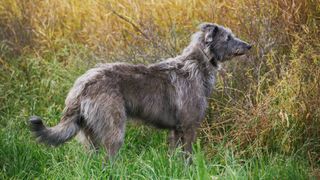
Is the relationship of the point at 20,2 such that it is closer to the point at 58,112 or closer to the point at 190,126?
the point at 58,112

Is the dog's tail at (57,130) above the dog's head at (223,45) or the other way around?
the other way around

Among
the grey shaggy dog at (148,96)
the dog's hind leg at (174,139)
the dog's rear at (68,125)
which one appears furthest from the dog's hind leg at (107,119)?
the dog's hind leg at (174,139)

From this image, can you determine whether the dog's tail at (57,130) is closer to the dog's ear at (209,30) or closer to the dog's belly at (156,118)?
the dog's belly at (156,118)

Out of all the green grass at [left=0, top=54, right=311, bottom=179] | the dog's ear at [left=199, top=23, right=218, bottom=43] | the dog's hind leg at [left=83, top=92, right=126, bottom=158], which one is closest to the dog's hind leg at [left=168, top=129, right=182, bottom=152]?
the green grass at [left=0, top=54, right=311, bottom=179]

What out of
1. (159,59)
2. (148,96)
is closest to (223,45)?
(159,59)

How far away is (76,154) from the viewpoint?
647 centimetres

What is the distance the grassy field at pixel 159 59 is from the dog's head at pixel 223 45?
226 millimetres

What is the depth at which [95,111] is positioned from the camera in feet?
20.8

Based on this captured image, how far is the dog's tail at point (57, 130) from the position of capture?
20.0 feet

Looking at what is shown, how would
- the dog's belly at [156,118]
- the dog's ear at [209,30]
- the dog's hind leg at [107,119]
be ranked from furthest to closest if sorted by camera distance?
the dog's ear at [209,30] → the dog's belly at [156,118] → the dog's hind leg at [107,119]

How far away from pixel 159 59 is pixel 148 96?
128 cm

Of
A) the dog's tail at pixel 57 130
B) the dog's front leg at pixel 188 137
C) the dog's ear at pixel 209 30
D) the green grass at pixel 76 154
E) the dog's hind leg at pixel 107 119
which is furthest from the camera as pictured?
the dog's ear at pixel 209 30

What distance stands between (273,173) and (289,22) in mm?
2533

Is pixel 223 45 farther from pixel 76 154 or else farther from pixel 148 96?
pixel 76 154
